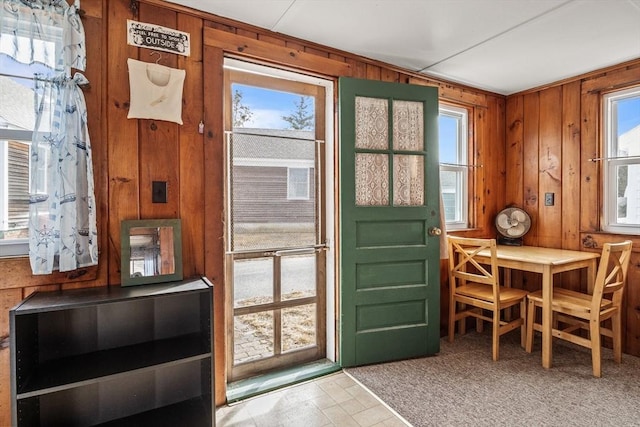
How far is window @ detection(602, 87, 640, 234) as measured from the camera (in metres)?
2.72

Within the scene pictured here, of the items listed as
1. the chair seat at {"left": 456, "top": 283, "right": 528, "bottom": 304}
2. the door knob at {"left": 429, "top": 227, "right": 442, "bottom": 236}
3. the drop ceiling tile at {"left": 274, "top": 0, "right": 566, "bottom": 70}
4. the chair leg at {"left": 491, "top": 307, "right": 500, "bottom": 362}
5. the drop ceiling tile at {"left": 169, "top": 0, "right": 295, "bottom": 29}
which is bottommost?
the chair leg at {"left": 491, "top": 307, "right": 500, "bottom": 362}

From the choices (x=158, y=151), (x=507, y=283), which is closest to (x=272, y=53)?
(x=158, y=151)

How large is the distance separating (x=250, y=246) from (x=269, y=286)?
0.33 metres

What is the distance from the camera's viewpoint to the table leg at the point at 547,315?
246 cm

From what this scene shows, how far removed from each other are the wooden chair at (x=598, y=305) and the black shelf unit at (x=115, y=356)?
8.02 feet

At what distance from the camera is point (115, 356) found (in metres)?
1.57

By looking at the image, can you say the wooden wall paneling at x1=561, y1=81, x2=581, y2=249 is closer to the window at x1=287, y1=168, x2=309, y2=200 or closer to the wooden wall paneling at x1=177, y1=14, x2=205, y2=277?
the window at x1=287, y1=168, x2=309, y2=200

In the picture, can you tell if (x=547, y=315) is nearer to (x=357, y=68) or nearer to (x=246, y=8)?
(x=357, y=68)

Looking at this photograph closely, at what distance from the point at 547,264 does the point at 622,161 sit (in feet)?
3.83

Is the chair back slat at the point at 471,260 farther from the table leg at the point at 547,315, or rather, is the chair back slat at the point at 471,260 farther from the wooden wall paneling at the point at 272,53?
the wooden wall paneling at the point at 272,53

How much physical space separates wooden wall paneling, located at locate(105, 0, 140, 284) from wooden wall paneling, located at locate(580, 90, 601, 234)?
11.3 feet

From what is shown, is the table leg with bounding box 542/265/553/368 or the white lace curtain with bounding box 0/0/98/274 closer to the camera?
the white lace curtain with bounding box 0/0/98/274

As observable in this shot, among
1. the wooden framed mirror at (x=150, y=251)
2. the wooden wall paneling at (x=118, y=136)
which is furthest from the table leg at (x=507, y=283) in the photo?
the wooden wall paneling at (x=118, y=136)

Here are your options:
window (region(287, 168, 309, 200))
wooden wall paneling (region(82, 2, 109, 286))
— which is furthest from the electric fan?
wooden wall paneling (region(82, 2, 109, 286))
